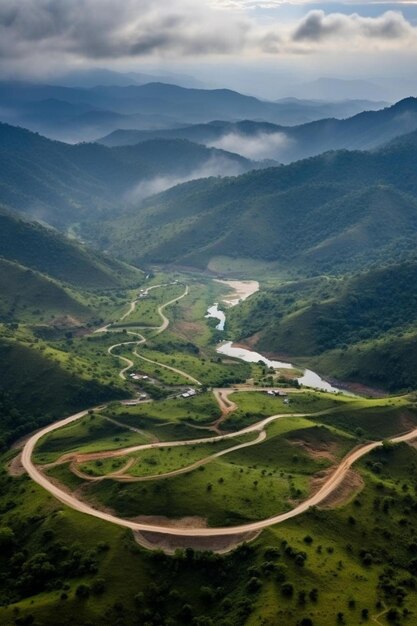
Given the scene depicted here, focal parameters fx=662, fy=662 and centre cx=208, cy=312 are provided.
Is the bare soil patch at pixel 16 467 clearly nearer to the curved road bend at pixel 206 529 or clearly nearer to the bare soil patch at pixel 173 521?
the curved road bend at pixel 206 529

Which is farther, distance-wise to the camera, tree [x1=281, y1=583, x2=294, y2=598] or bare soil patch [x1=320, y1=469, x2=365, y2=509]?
bare soil patch [x1=320, y1=469, x2=365, y2=509]

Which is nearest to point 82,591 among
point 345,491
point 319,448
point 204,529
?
point 204,529

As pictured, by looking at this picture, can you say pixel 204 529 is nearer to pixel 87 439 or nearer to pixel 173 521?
pixel 173 521

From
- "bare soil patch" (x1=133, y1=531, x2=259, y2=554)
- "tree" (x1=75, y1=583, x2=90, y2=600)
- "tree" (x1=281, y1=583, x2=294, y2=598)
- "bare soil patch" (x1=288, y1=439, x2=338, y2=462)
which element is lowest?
"bare soil patch" (x1=288, y1=439, x2=338, y2=462)

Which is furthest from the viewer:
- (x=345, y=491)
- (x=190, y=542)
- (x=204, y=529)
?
(x=345, y=491)

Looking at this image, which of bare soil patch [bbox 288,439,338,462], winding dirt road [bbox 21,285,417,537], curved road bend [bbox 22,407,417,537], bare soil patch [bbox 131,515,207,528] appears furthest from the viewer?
bare soil patch [bbox 288,439,338,462]

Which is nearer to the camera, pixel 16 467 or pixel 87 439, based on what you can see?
pixel 16 467

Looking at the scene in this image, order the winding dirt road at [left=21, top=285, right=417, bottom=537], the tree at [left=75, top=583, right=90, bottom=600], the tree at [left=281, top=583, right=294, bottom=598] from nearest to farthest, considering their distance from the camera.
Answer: the tree at [left=281, top=583, right=294, bottom=598] < the tree at [left=75, top=583, right=90, bottom=600] < the winding dirt road at [left=21, top=285, right=417, bottom=537]

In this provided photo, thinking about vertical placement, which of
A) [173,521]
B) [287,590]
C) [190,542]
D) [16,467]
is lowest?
[287,590]

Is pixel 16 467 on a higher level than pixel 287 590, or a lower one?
higher

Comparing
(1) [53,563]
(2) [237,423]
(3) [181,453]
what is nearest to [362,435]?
(2) [237,423]

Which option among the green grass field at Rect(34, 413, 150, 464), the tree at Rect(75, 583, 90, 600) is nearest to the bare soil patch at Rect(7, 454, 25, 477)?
the green grass field at Rect(34, 413, 150, 464)

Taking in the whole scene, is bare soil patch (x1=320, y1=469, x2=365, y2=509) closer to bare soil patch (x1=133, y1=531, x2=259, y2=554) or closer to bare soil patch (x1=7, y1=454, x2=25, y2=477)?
bare soil patch (x1=133, y1=531, x2=259, y2=554)
